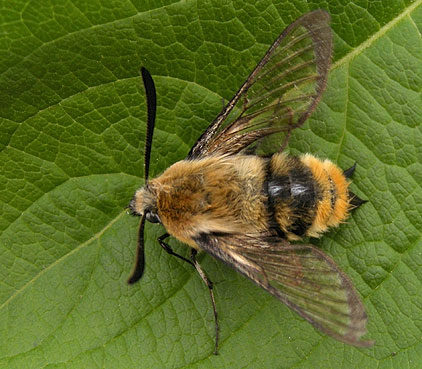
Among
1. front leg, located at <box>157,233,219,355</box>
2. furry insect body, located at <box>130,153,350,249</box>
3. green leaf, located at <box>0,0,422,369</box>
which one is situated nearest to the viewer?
furry insect body, located at <box>130,153,350,249</box>

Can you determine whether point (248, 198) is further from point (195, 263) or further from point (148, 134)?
point (148, 134)

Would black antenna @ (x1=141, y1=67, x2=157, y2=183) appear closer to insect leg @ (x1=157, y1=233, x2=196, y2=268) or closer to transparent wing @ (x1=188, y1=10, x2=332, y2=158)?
transparent wing @ (x1=188, y1=10, x2=332, y2=158)

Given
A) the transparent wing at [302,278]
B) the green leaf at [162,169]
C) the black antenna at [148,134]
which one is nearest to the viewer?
the transparent wing at [302,278]

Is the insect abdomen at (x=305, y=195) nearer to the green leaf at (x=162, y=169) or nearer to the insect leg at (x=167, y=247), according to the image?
the green leaf at (x=162, y=169)

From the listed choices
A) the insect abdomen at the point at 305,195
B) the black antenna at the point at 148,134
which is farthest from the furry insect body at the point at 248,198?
the black antenna at the point at 148,134

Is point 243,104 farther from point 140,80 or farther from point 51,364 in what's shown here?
point 51,364

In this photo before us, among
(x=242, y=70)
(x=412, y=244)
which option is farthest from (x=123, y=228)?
(x=412, y=244)

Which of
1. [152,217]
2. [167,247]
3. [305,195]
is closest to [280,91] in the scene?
[305,195]

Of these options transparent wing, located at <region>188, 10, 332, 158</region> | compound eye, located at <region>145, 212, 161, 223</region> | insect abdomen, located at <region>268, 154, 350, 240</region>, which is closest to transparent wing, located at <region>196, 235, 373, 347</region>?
insect abdomen, located at <region>268, 154, 350, 240</region>

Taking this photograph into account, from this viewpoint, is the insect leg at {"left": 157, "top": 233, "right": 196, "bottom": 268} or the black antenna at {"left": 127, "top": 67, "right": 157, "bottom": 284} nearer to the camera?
the black antenna at {"left": 127, "top": 67, "right": 157, "bottom": 284}
